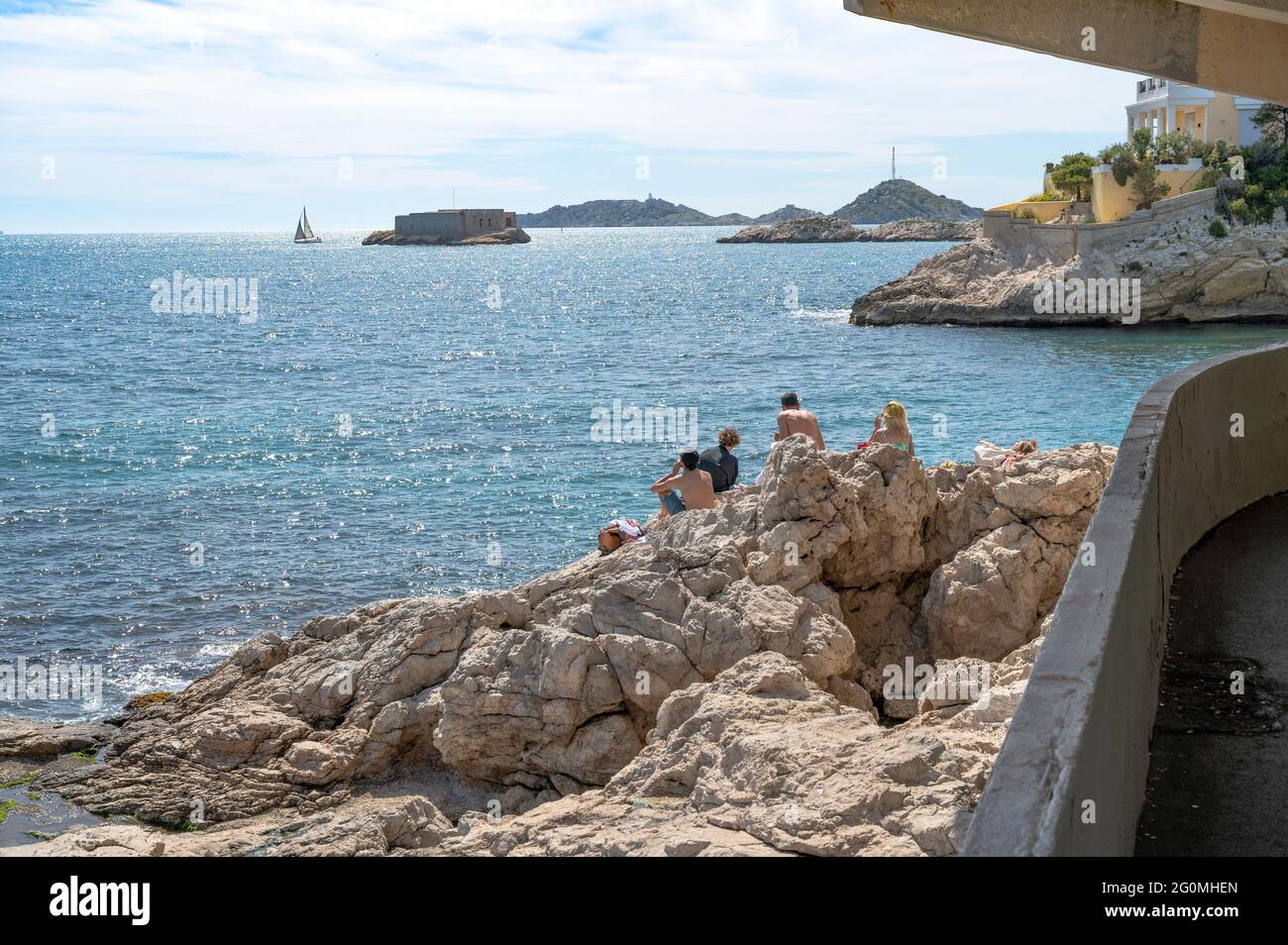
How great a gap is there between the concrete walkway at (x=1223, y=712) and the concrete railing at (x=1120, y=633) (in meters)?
0.12

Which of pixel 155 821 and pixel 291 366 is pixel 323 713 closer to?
pixel 155 821

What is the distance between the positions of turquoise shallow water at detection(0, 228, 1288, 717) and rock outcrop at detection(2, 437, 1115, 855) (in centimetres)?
493

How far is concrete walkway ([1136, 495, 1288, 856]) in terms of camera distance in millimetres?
4496

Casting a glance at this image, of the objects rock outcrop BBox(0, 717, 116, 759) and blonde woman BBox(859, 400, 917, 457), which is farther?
blonde woman BBox(859, 400, 917, 457)

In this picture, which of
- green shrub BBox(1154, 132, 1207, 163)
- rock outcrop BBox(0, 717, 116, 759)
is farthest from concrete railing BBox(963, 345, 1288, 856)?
green shrub BBox(1154, 132, 1207, 163)

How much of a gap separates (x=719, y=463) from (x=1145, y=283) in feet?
168

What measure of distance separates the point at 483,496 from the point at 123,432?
14.9m

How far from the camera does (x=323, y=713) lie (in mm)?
10922

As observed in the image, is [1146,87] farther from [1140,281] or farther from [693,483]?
[693,483]

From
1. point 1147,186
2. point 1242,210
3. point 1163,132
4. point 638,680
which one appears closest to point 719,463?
point 638,680

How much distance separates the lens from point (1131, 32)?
9.43 meters

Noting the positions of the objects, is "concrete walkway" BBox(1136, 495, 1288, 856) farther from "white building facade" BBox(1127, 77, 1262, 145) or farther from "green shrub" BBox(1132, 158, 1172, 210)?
"white building facade" BBox(1127, 77, 1262, 145)

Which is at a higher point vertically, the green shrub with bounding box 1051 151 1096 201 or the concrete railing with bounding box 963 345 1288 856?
the green shrub with bounding box 1051 151 1096 201

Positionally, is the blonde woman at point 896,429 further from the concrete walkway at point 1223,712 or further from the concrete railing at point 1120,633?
the concrete walkway at point 1223,712
